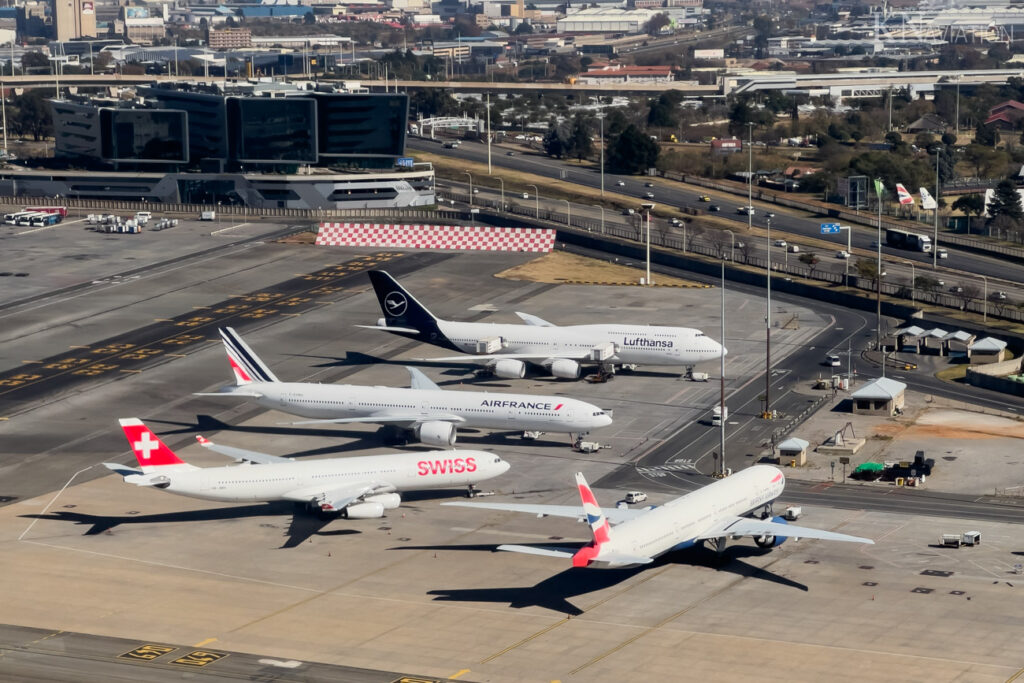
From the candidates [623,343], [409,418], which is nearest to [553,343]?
[623,343]

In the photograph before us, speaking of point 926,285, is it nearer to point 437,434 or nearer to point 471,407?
point 471,407

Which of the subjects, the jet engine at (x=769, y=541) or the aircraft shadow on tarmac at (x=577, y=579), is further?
the jet engine at (x=769, y=541)

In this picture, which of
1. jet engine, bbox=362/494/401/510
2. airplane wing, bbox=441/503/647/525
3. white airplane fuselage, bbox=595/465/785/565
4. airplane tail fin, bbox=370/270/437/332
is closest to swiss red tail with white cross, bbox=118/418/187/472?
jet engine, bbox=362/494/401/510

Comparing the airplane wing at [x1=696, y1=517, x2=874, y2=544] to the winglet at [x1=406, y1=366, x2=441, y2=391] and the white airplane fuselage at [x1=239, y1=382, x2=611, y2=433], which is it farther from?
the winglet at [x1=406, y1=366, x2=441, y2=391]

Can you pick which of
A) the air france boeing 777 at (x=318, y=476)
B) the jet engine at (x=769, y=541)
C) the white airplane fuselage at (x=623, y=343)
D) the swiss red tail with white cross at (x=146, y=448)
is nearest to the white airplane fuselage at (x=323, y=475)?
the air france boeing 777 at (x=318, y=476)

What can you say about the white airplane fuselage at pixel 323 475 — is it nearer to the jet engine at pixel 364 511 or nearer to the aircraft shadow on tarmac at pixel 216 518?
the jet engine at pixel 364 511

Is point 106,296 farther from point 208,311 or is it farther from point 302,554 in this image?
point 302,554

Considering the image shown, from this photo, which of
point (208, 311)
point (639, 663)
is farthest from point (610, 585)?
point (208, 311)
